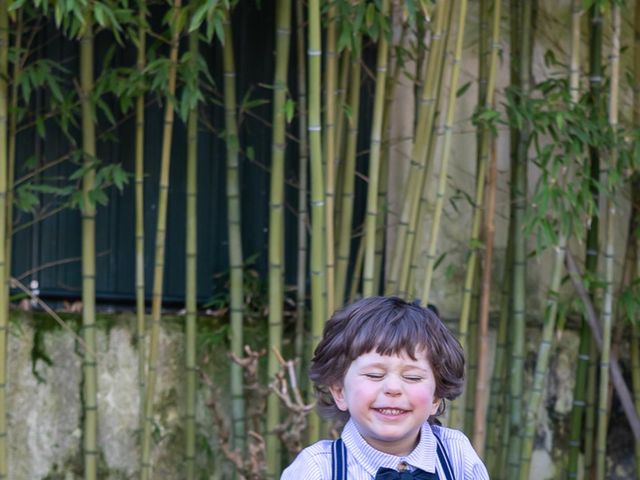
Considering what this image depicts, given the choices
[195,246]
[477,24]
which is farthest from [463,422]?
[477,24]

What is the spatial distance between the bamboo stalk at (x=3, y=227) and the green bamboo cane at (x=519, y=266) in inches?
69.1

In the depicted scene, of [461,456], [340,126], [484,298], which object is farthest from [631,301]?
[461,456]

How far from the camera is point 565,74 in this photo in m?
4.77

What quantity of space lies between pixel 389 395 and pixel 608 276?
254 centimetres

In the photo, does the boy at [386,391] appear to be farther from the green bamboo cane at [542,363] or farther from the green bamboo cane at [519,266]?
the green bamboo cane at [519,266]

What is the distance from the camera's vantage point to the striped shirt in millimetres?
2084

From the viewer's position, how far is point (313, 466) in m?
2.08

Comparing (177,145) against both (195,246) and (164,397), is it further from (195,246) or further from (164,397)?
(164,397)

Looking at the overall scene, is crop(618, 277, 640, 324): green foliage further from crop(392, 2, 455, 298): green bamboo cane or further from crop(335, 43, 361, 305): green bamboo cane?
crop(335, 43, 361, 305): green bamboo cane

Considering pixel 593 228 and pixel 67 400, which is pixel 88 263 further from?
pixel 593 228

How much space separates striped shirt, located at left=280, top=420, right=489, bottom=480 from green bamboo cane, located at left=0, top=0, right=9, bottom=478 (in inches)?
81.2

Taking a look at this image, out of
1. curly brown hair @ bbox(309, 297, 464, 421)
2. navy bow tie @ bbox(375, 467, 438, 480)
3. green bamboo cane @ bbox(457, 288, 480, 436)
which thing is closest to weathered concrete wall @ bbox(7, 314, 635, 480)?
green bamboo cane @ bbox(457, 288, 480, 436)

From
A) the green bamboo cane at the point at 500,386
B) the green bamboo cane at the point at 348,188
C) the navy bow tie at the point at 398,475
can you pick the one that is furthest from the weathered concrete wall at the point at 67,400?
the navy bow tie at the point at 398,475

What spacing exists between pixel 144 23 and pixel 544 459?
2.23 m
